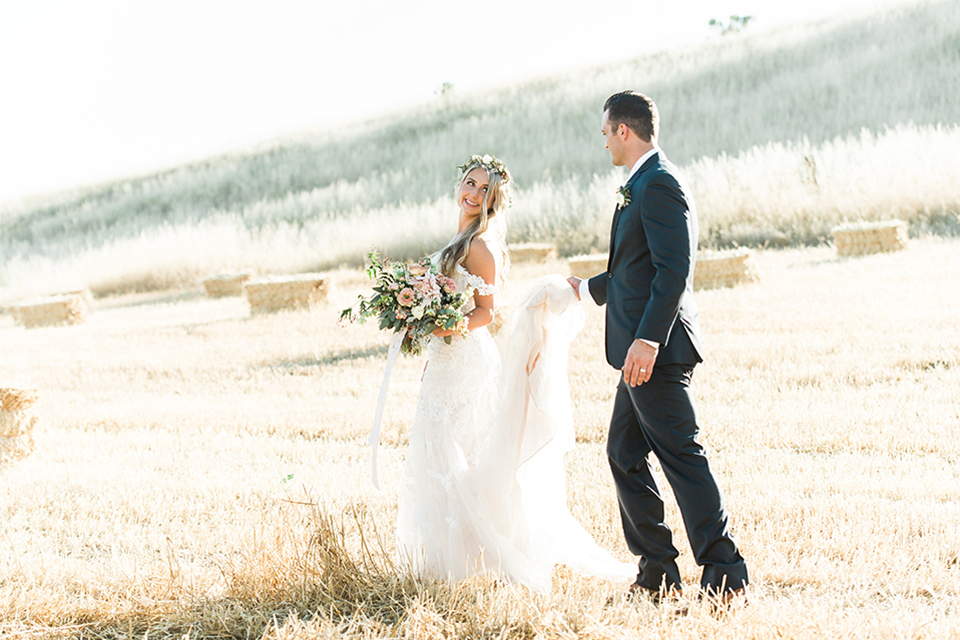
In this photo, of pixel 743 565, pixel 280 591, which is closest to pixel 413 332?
pixel 280 591

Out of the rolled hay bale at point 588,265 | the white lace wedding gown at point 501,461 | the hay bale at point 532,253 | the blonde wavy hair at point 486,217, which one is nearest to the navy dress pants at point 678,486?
the white lace wedding gown at point 501,461

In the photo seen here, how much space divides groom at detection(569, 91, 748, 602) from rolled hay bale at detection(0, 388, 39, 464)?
5621 mm

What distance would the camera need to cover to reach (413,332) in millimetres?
4203

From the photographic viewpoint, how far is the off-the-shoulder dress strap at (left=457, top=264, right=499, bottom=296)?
14.4ft

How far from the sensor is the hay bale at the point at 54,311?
17000 mm

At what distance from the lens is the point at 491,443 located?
429cm

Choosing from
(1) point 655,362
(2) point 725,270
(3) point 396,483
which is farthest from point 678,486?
(2) point 725,270

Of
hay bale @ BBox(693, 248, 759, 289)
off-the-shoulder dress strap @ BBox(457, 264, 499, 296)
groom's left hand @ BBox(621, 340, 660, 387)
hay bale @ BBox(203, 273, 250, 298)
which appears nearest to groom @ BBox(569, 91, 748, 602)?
A: groom's left hand @ BBox(621, 340, 660, 387)

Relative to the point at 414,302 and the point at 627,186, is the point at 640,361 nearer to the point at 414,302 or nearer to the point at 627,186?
the point at 627,186

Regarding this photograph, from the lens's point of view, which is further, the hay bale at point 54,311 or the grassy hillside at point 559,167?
the grassy hillside at point 559,167

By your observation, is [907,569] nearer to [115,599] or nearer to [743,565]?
[743,565]

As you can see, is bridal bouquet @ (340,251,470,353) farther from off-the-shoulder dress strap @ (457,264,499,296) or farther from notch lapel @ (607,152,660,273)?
notch lapel @ (607,152,660,273)

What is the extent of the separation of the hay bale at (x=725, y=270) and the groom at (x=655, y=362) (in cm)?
971

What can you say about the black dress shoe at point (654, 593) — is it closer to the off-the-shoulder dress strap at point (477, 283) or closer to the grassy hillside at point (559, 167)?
the off-the-shoulder dress strap at point (477, 283)
